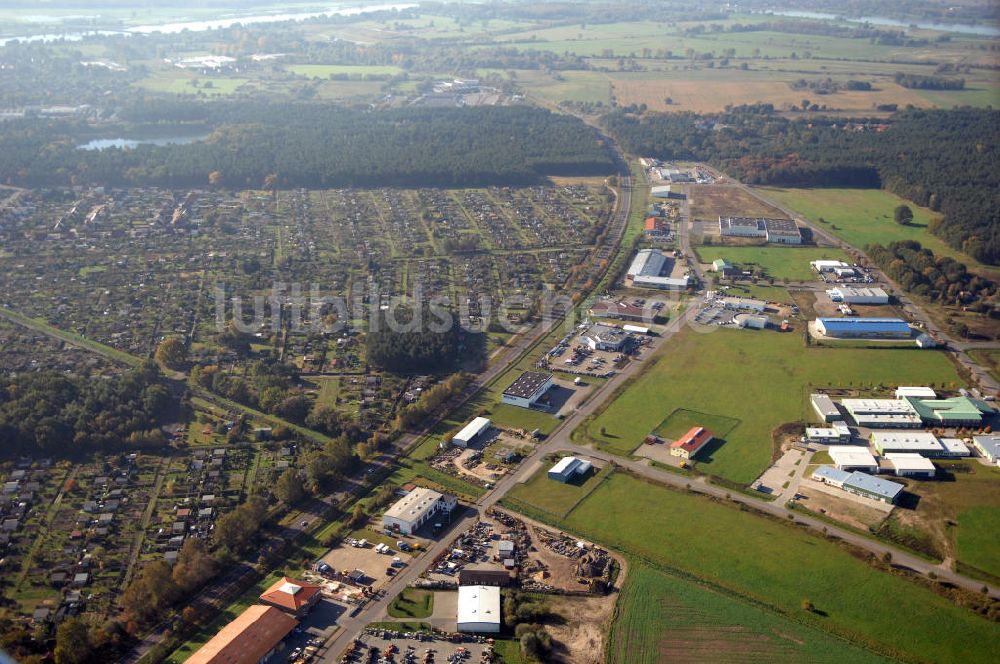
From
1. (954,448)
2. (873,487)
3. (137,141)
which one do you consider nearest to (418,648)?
(873,487)


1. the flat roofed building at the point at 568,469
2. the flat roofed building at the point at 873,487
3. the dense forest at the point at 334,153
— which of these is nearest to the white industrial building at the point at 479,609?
the flat roofed building at the point at 568,469

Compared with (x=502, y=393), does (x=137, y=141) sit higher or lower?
higher

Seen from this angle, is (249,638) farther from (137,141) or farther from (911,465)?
(137,141)

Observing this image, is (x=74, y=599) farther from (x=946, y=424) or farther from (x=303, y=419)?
(x=946, y=424)

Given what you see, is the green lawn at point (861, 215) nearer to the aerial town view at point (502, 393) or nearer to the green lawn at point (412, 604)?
the aerial town view at point (502, 393)

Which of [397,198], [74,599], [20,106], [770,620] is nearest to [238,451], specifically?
[74,599]
